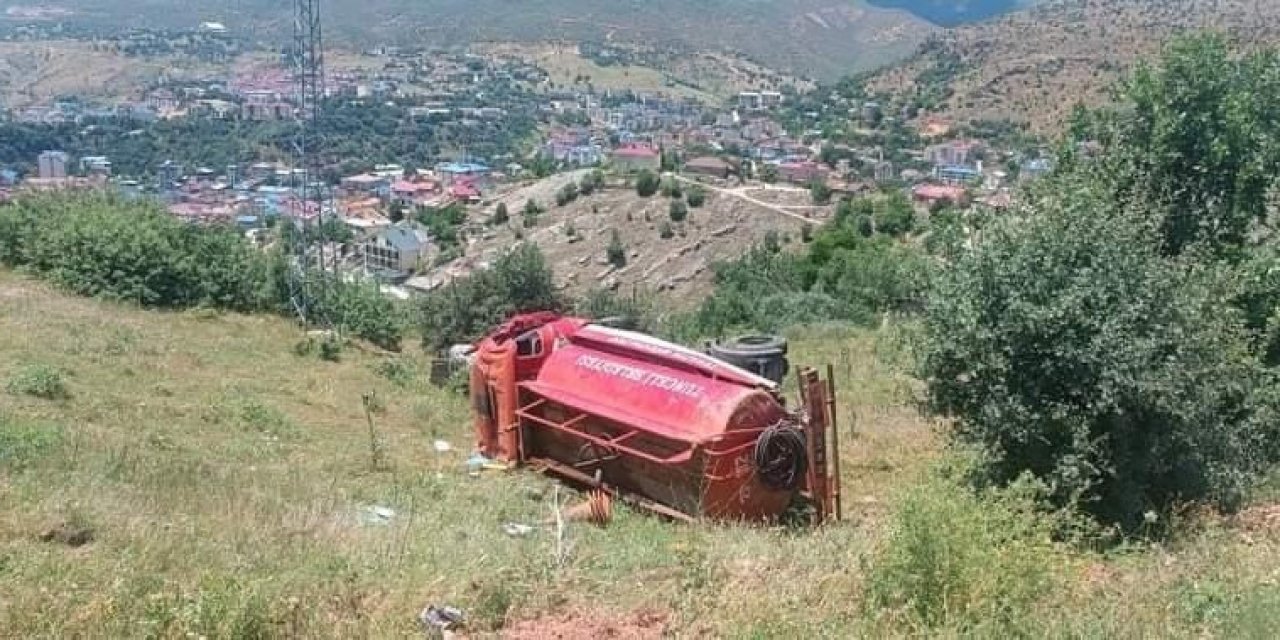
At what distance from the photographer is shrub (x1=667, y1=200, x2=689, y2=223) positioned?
212 feet

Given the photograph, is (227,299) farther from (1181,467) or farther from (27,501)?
(1181,467)

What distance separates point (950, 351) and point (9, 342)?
13.4 m

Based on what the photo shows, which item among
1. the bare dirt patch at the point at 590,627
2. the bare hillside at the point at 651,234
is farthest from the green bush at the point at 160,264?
the bare hillside at the point at 651,234

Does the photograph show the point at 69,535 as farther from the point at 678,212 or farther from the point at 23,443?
the point at 678,212

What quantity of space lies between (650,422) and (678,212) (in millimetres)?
55659

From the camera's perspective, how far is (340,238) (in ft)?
195

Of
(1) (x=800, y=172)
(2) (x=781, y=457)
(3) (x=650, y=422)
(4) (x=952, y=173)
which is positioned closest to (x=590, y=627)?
(2) (x=781, y=457)

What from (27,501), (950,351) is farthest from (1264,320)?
(27,501)

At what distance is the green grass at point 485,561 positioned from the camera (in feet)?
16.8

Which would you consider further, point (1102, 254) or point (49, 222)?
point (49, 222)

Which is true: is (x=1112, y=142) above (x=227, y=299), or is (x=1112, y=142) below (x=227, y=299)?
above

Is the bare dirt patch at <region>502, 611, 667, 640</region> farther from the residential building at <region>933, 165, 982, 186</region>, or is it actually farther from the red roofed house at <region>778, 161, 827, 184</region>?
the red roofed house at <region>778, 161, 827, 184</region>

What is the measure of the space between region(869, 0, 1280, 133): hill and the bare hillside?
2283 cm

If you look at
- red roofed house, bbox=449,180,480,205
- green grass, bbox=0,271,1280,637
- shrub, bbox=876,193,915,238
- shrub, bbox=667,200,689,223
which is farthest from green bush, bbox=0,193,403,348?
red roofed house, bbox=449,180,480,205
